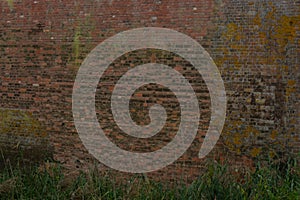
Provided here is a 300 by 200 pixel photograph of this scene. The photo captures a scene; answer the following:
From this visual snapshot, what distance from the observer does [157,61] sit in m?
5.83

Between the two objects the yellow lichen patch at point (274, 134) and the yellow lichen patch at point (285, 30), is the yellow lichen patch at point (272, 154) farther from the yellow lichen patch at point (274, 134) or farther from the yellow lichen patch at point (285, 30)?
the yellow lichen patch at point (285, 30)

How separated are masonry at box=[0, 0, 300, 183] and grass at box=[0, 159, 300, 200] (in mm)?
421

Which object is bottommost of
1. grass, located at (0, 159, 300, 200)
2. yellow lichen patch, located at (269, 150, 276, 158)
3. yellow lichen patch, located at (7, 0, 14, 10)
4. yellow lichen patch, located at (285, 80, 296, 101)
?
grass, located at (0, 159, 300, 200)

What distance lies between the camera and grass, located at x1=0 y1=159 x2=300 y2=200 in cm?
443

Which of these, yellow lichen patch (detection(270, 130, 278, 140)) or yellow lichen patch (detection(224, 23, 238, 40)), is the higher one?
yellow lichen patch (detection(224, 23, 238, 40))

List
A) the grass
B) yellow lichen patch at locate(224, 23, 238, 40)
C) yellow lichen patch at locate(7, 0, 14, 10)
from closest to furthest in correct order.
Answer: the grass, yellow lichen patch at locate(224, 23, 238, 40), yellow lichen patch at locate(7, 0, 14, 10)

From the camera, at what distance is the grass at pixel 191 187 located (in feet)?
14.5

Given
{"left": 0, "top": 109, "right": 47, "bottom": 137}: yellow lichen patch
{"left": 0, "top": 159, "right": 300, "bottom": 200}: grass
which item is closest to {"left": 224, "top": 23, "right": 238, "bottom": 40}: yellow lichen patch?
{"left": 0, "top": 159, "right": 300, "bottom": 200}: grass

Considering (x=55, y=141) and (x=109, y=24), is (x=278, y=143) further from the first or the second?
(x=55, y=141)

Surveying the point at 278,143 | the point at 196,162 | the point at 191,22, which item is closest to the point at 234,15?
the point at 191,22

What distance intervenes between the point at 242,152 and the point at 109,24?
329 cm

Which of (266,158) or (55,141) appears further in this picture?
(55,141)

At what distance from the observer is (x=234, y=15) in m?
5.48

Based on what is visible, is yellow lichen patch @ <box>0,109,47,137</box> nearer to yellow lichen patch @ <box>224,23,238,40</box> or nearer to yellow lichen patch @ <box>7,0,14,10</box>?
yellow lichen patch @ <box>7,0,14,10</box>
